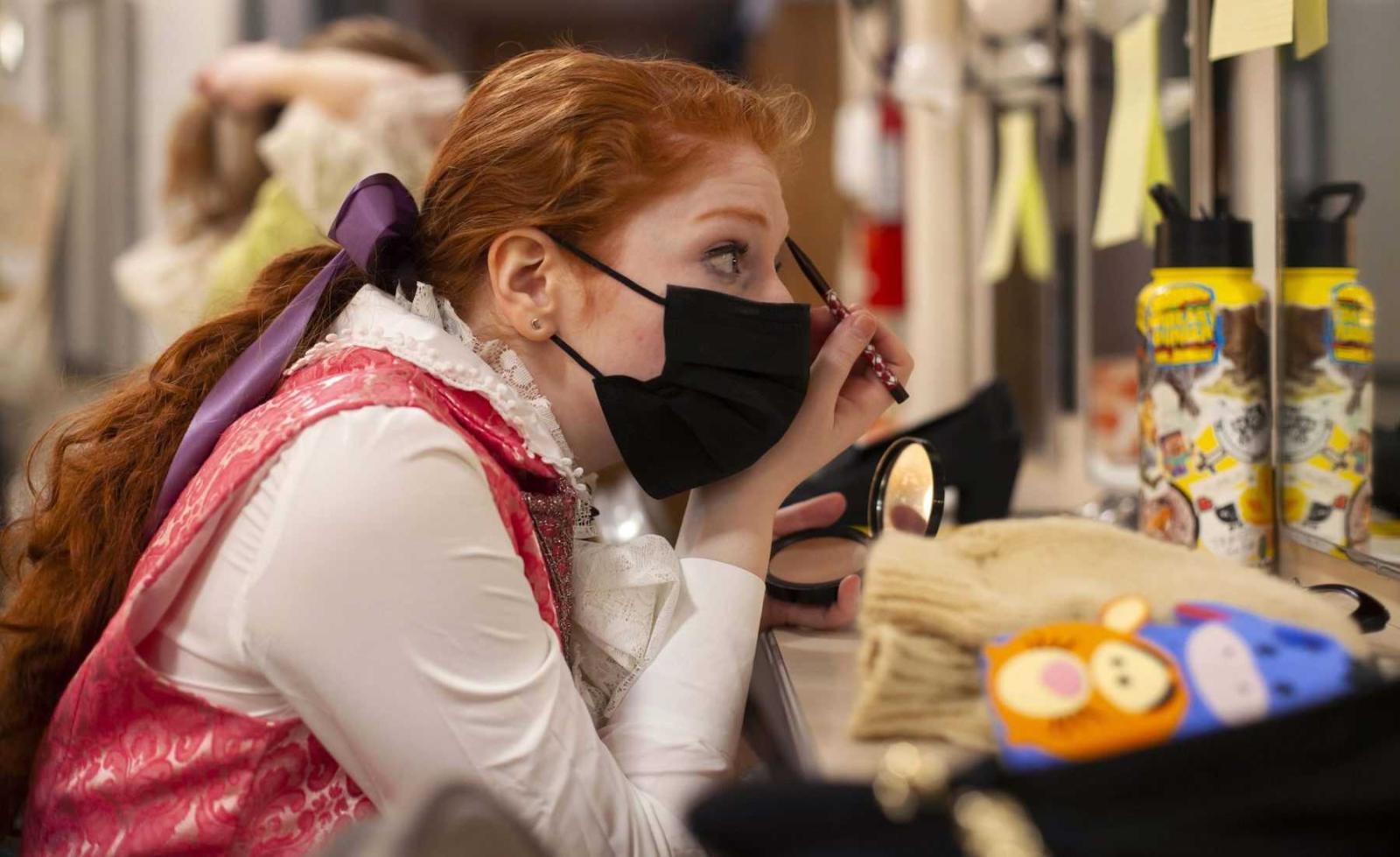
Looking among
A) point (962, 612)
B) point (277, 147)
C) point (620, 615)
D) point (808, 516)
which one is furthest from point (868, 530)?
point (277, 147)

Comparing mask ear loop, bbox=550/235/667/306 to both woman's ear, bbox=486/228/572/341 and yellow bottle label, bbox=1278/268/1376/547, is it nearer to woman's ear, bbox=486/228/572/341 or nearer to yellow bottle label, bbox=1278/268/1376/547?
woman's ear, bbox=486/228/572/341

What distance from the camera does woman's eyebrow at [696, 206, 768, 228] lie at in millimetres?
1170

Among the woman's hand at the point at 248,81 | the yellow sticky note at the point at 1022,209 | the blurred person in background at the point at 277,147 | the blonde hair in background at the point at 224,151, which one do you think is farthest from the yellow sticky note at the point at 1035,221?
the woman's hand at the point at 248,81

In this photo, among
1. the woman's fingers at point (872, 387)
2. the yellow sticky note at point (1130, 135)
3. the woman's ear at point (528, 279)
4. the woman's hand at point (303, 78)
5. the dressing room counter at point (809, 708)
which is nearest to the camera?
the dressing room counter at point (809, 708)

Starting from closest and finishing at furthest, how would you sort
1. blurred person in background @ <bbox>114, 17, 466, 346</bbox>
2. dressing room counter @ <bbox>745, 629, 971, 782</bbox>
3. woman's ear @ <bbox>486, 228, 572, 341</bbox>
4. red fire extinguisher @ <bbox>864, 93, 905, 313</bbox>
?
1. dressing room counter @ <bbox>745, 629, 971, 782</bbox>
2. woman's ear @ <bbox>486, 228, 572, 341</bbox>
3. blurred person in background @ <bbox>114, 17, 466, 346</bbox>
4. red fire extinguisher @ <bbox>864, 93, 905, 313</bbox>

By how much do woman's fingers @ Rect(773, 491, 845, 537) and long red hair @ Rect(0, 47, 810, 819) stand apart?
405mm

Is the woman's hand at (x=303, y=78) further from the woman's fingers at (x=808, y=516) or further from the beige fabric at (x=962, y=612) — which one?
the beige fabric at (x=962, y=612)

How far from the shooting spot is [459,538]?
36.3 inches

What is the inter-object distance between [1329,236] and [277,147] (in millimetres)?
2335

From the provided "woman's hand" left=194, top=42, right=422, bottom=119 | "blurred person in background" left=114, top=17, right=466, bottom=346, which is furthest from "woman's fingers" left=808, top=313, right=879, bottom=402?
"woman's hand" left=194, top=42, right=422, bottom=119

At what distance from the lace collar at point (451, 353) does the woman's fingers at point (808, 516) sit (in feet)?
0.92

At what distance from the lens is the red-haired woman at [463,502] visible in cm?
90

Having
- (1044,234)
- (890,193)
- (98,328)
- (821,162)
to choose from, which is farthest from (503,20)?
(1044,234)

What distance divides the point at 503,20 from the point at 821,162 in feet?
15.3
